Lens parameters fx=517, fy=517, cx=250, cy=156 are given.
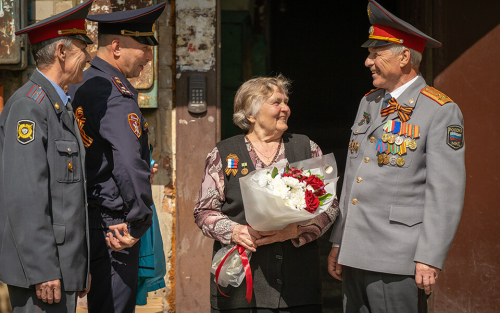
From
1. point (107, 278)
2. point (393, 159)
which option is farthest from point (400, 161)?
point (107, 278)

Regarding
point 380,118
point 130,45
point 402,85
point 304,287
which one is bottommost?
point 304,287

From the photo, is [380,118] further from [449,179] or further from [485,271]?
[485,271]

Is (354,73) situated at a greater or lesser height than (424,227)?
greater

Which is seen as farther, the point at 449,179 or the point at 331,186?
the point at 331,186

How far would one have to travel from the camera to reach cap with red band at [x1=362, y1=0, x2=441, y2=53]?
2488mm

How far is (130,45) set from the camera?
264cm

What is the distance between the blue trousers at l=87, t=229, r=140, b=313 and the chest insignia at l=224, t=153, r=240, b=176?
645mm

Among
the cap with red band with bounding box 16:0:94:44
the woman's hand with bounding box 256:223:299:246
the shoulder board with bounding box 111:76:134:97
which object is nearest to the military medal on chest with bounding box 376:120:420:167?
the woman's hand with bounding box 256:223:299:246

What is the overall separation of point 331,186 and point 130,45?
4.07 feet

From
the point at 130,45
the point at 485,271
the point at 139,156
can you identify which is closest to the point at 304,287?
the point at 139,156

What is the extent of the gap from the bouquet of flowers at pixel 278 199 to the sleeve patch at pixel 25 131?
35.9 inches

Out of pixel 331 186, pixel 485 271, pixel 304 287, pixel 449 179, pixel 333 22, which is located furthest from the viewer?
pixel 333 22

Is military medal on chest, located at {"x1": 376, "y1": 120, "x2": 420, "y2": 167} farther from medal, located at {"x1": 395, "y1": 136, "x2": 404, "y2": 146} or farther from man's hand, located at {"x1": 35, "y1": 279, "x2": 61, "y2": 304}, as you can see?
man's hand, located at {"x1": 35, "y1": 279, "x2": 61, "y2": 304}

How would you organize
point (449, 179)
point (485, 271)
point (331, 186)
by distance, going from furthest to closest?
point (485, 271) → point (331, 186) → point (449, 179)
